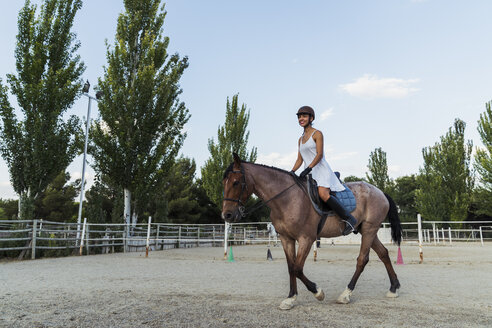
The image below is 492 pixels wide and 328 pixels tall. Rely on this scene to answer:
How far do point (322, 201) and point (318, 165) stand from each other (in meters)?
0.43

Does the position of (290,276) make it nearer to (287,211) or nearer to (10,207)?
(287,211)

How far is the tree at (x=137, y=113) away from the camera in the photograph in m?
16.4

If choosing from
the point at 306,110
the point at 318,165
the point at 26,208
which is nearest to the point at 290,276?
the point at 318,165

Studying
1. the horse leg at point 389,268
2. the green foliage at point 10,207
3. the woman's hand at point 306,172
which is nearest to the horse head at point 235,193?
the woman's hand at point 306,172

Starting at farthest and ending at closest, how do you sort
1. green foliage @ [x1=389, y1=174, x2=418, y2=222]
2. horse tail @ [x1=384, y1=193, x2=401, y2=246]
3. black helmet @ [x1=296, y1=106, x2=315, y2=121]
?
green foliage @ [x1=389, y1=174, x2=418, y2=222], horse tail @ [x1=384, y1=193, x2=401, y2=246], black helmet @ [x1=296, y1=106, x2=315, y2=121]

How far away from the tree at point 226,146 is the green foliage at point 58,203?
1541 centimetres

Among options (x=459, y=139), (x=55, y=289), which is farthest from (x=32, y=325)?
(x=459, y=139)

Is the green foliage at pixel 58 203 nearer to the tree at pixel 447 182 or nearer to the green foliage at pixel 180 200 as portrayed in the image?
the green foliage at pixel 180 200

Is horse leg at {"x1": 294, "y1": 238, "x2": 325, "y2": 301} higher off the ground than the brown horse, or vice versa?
the brown horse

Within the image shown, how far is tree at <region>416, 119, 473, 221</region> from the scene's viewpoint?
27906mm

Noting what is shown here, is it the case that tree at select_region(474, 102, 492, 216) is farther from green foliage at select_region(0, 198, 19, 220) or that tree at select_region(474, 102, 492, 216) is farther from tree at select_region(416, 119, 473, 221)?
green foliage at select_region(0, 198, 19, 220)

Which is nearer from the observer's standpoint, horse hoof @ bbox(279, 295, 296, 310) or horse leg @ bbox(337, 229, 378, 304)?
horse hoof @ bbox(279, 295, 296, 310)

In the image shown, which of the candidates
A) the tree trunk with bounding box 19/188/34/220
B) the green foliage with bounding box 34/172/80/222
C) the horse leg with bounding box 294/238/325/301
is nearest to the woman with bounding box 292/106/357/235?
the horse leg with bounding box 294/238/325/301

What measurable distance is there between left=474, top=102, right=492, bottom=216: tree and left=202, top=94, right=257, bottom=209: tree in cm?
1850
